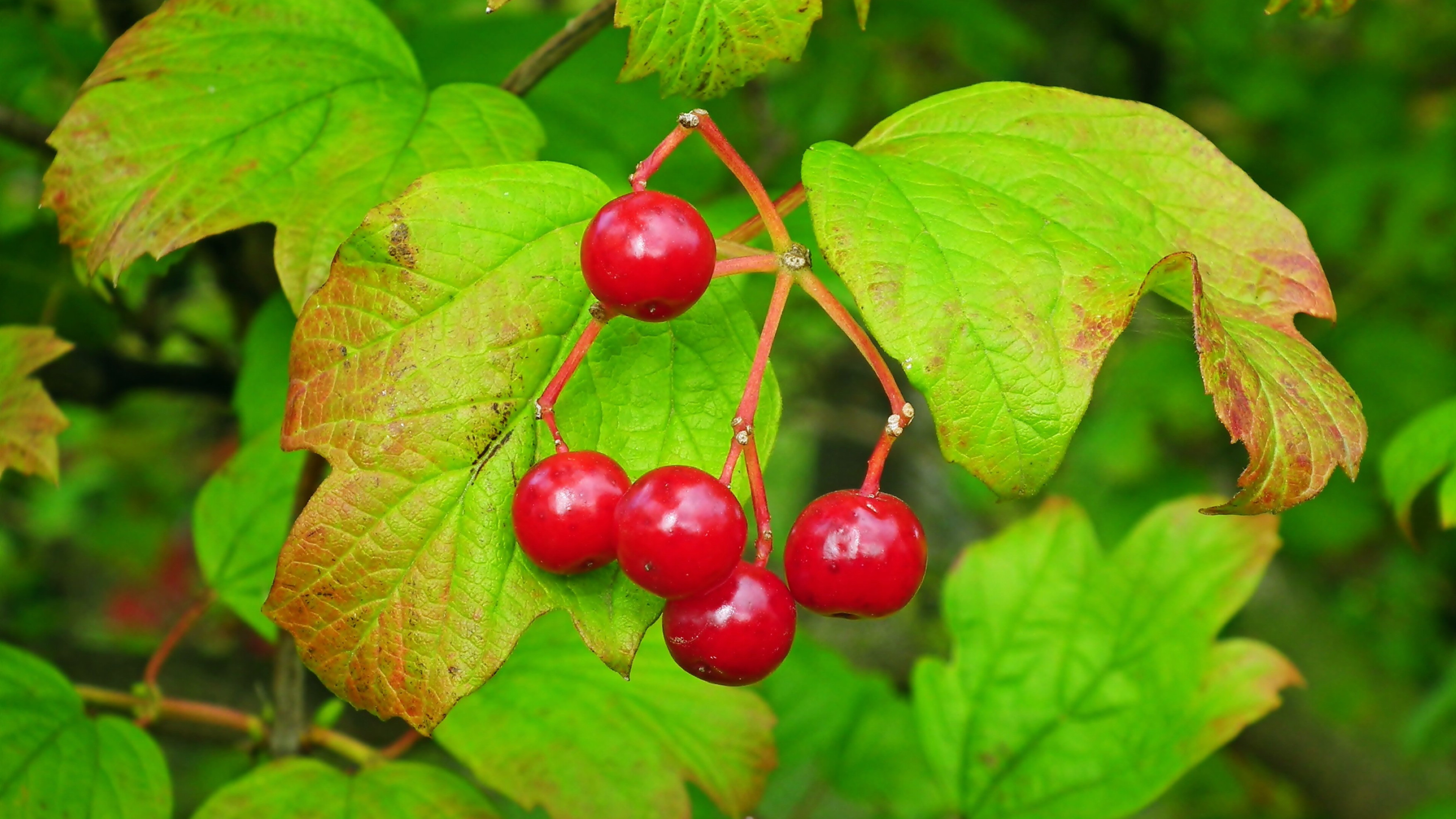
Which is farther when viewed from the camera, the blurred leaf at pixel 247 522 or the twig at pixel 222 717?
the blurred leaf at pixel 247 522

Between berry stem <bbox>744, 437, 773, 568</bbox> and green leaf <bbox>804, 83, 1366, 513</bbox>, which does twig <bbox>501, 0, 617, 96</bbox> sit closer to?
green leaf <bbox>804, 83, 1366, 513</bbox>

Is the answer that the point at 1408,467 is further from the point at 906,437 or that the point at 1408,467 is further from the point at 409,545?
the point at 906,437

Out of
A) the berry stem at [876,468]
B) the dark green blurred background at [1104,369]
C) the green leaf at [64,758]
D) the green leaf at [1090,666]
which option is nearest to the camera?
the berry stem at [876,468]

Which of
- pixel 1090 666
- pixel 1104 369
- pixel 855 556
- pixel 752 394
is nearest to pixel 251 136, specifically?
pixel 752 394

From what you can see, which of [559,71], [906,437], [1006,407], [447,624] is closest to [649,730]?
[447,624]

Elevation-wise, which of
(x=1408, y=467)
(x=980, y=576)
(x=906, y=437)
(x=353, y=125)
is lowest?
(x=906, y=437)

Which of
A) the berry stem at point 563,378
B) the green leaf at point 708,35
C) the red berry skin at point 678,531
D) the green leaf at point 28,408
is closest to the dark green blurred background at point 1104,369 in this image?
the green leaf at point 28,408

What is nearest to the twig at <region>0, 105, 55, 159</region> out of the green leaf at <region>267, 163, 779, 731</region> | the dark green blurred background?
the dark green blurred background

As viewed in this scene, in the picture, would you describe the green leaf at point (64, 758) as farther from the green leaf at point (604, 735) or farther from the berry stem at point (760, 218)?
the berry stem at point (760, 218)
